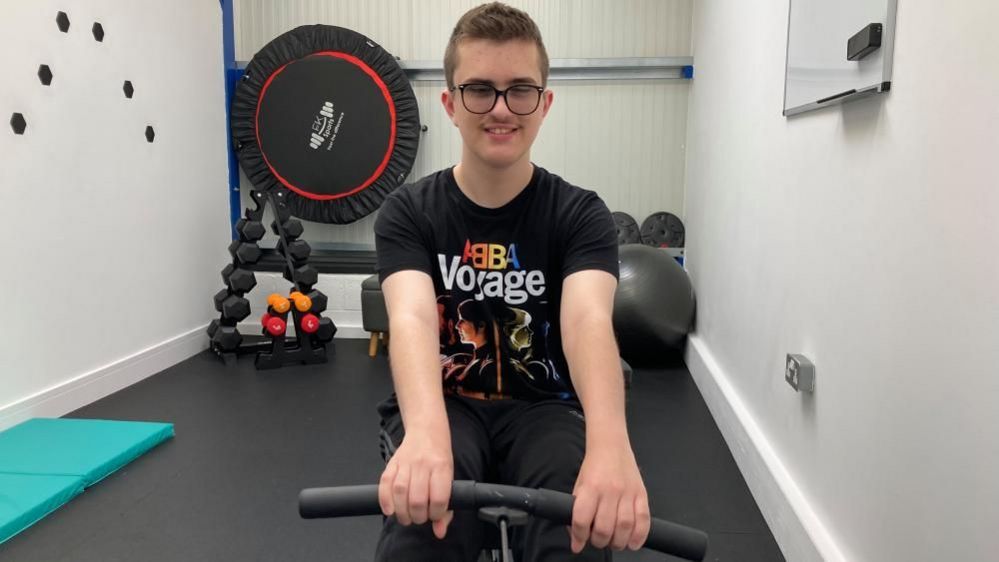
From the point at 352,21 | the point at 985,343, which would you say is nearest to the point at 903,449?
the point at 985,343

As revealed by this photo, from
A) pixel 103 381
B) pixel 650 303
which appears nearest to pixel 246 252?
pixel 103 381

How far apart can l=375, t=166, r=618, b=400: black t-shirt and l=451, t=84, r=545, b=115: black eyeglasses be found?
0.72ft

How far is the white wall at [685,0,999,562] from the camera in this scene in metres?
1.05

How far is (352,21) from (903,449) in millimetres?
4280

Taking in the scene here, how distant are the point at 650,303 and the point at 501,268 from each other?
8.22 ft

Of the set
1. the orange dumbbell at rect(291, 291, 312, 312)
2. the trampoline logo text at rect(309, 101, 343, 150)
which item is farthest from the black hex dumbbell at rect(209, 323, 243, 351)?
the trampoline logo text at rect(309, 101, 343, 150)

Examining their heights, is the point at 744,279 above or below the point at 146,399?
above

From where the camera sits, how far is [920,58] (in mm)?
1266

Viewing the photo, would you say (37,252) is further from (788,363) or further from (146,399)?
(788,363)

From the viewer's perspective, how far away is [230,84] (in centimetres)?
440

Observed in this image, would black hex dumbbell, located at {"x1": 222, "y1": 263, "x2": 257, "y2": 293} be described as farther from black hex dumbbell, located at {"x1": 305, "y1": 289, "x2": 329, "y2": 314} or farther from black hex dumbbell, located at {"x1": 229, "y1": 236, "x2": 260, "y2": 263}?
black hex dumbbell, located at {"x1": 305, "y1": 289, "x2": 329, "y2": 314}

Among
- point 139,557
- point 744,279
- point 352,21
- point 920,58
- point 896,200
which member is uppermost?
point 352,21

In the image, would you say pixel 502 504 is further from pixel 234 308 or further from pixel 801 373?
Answer: pixel 234 308

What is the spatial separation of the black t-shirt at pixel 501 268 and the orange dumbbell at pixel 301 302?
8.90 feet
